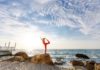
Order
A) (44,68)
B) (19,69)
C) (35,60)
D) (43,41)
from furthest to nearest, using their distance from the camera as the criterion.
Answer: (35,60) < (43,41) < (44,68) < (19,69)

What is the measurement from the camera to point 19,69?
26.3 ft

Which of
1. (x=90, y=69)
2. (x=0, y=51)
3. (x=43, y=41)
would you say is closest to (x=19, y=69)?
(x=43, y=41)

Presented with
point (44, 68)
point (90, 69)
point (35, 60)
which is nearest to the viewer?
point (44, 68)

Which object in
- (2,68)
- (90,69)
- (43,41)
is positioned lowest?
(90,69)

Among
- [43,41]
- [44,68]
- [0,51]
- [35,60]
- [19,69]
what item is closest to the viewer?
[19,69]

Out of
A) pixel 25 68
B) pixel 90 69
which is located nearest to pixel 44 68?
pixel 25 68

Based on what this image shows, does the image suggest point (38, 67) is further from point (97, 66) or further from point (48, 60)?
point (97, 66)

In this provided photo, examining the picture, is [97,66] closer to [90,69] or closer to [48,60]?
[90,69]

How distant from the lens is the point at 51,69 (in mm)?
8703

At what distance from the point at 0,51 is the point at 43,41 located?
3455 centimetres

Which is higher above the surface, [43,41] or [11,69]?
[43,41]

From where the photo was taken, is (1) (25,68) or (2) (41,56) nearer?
(1) (25,68)

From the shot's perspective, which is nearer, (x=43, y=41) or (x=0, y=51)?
(x=43, y=41)

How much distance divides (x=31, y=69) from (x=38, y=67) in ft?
2.04
